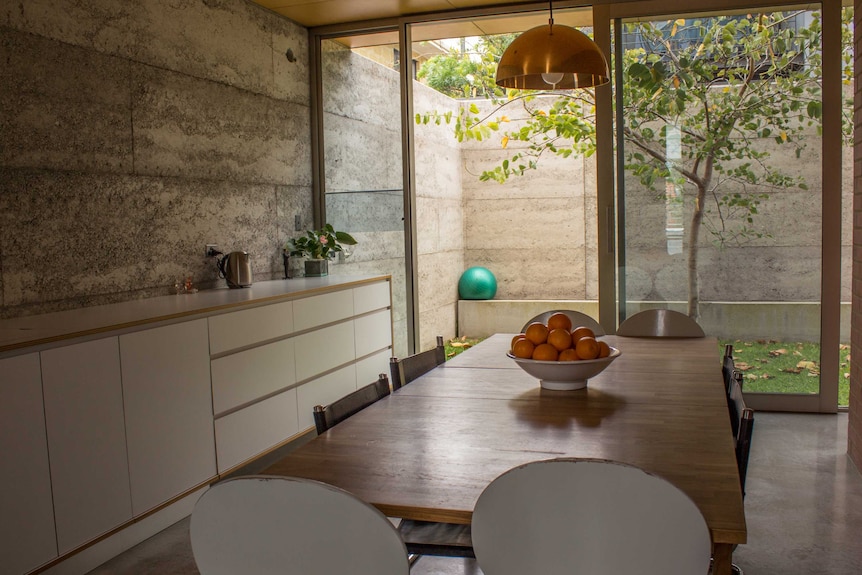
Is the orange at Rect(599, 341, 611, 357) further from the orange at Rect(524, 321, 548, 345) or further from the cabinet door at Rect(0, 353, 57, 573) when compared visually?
the cabinet door at Rect(0, 353, 57, 573)

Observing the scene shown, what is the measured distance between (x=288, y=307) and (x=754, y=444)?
2.48 metres

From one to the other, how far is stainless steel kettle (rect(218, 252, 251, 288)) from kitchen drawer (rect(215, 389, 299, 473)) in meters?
0.71

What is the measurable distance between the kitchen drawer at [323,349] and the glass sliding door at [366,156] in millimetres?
863

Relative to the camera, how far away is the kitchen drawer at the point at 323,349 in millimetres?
4207

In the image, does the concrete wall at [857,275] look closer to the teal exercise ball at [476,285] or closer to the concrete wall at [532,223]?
the concrete wall at [532,223]

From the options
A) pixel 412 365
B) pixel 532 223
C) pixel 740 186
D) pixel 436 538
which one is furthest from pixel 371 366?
pixel 532 223

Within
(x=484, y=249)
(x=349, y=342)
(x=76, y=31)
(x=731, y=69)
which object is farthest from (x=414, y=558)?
(x=484, y=249)

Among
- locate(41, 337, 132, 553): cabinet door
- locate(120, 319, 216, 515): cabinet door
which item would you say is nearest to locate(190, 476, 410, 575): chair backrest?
locate(41, 337, 132, 553): cabinet door

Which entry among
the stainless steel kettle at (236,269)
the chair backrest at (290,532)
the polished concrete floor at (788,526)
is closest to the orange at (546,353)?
the polished concrete floor at (788,526)

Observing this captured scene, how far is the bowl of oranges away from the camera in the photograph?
8.00 feet

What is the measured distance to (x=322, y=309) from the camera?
4.40 m

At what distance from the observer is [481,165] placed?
342 inches

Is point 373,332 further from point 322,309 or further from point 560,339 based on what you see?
point 560,339

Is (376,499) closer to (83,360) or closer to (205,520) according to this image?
(205,520)
